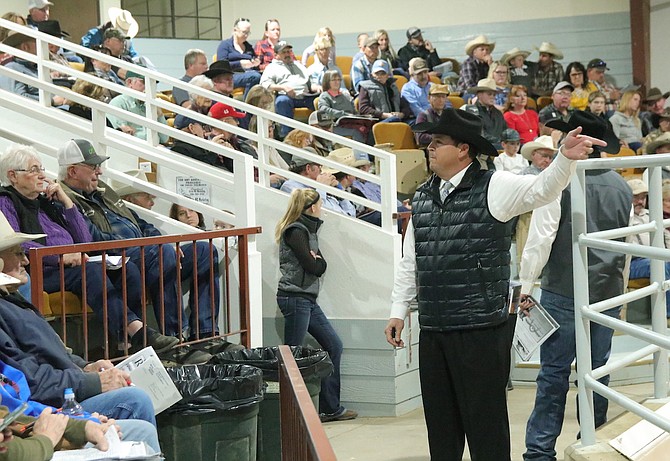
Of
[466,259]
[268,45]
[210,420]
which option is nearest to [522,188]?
[466,259]

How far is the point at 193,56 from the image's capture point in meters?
11.8

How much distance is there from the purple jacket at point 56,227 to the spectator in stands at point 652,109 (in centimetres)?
1061

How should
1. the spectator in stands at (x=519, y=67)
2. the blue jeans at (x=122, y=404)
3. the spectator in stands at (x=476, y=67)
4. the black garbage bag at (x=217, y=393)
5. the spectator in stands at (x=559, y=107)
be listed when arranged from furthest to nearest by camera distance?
the spectator in stands at (x=519, y=67)
the spectator in stands at (x=476, y=67)
the spectator in stands at (x=559, y=107)
the black garbage bag at (x=217, y=393)
the blue jeans at (x=122, y=404)

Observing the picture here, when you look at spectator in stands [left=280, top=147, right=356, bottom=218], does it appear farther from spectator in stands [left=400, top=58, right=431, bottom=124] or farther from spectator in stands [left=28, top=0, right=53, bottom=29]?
spectator in stands [left=400, top=58, right=431, bottom=124]

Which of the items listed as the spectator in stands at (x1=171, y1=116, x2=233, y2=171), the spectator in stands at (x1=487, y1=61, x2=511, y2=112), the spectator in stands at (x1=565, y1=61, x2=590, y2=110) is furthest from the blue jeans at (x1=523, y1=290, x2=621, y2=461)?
the spectator in stands at (x1=565, y1=61, x2=590, y2=110)

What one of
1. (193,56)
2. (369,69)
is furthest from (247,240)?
(369,69)

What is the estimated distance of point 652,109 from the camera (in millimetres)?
15750

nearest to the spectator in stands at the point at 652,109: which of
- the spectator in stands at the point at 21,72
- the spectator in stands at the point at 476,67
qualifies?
the spectator in stands at the point at 476,67

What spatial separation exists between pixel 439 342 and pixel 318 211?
3286 millimetres

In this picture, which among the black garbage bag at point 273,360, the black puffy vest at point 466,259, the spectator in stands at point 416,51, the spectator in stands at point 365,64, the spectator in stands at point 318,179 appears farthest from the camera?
the spectator in stands at point 416,51

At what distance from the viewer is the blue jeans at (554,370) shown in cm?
544

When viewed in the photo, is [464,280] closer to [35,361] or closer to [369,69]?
[35,361]

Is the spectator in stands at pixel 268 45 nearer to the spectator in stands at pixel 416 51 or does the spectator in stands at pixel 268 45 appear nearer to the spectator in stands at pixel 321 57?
the spectator in stands at pixel 321 57

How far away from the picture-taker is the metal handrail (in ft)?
6.79
